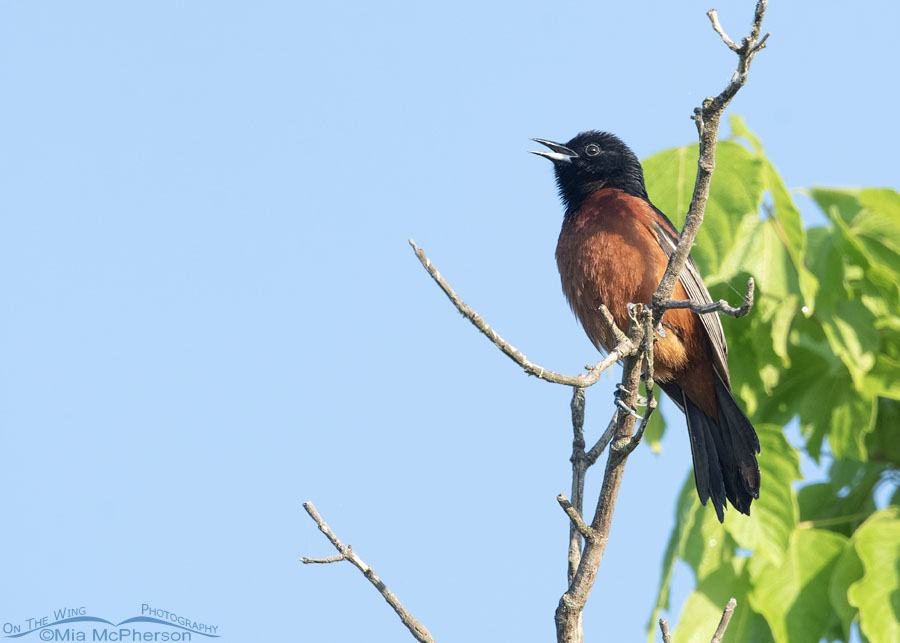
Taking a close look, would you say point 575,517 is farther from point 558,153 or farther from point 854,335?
point 558,153

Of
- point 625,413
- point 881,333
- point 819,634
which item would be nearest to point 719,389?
point 881,333

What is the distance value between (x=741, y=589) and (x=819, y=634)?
1.35ft

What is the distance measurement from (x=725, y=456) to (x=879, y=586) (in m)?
0.86

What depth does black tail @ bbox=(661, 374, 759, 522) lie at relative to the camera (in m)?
4.39

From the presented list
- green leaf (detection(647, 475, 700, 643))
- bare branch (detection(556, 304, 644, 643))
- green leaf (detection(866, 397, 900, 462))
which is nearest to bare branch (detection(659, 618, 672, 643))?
bare branch (detection(556, 304, 644, 643))

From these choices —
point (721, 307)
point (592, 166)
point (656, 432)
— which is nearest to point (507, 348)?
point (721, 307)

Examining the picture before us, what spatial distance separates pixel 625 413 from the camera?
11.0 feet

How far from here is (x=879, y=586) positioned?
3.96m

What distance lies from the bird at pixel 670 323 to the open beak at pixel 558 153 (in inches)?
23.5

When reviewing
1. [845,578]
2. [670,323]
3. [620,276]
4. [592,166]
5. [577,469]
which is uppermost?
[592,166]

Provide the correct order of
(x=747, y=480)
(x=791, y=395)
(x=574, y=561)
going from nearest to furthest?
(x=574, y=561)
(x=747, y=480)
(x=791, y=395)

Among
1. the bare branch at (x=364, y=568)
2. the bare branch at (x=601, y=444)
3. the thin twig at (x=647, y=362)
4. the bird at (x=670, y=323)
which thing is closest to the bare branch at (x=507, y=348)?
the thin twig at (x=647, y=362)

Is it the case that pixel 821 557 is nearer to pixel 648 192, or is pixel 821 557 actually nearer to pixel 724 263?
pixel 724 263

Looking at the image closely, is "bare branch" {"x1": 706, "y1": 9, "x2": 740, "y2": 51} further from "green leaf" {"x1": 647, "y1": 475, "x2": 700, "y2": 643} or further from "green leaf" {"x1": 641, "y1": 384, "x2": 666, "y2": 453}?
"green leaf" {"x1": 641, "y1": 384, "x2": 666, "y2": 453}
